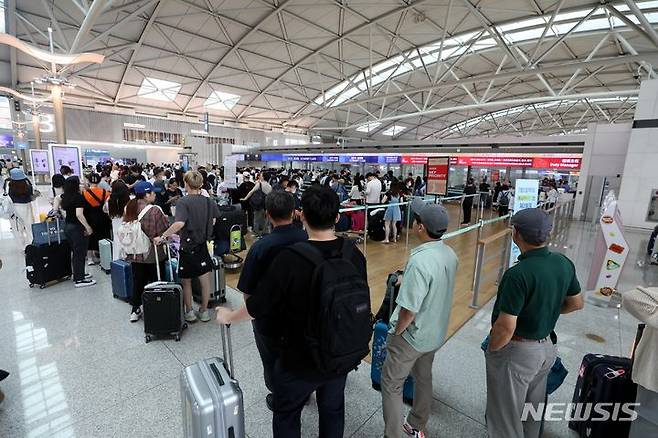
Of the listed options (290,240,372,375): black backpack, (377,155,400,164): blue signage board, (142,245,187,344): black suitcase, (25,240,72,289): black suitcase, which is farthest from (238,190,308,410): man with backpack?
(377,155,400,164): blue signage board

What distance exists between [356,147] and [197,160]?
11.3 m

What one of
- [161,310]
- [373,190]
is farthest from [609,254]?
[161,310]

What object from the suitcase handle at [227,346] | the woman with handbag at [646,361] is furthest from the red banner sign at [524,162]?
the suitcase handle at [227,346]

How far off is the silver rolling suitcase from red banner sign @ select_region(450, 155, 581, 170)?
15656mm

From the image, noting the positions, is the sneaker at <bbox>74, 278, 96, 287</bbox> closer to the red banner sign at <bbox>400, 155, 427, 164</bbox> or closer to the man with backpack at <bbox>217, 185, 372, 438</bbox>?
the man with backpack at <bbox>217, 185, 372, 438</bbox>

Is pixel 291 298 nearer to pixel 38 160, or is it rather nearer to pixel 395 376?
pixel 395 376

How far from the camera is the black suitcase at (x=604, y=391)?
1.84 meters

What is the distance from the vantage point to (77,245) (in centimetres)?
413

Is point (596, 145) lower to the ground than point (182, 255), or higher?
higher

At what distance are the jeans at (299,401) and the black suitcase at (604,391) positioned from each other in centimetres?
160

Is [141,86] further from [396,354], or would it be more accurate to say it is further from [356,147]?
[396,354]

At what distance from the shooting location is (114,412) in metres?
2.16

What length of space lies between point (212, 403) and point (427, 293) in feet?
3.82

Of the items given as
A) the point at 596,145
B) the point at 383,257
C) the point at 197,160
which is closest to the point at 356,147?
the point at 197,160
